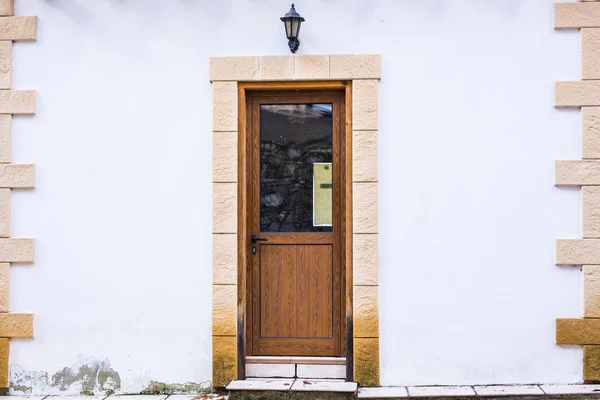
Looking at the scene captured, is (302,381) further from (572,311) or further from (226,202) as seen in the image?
(572,311)

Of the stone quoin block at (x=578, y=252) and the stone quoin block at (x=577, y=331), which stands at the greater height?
the stone quoin block at (x=578, y=252)

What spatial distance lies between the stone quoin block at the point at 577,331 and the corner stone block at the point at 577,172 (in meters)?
1.02

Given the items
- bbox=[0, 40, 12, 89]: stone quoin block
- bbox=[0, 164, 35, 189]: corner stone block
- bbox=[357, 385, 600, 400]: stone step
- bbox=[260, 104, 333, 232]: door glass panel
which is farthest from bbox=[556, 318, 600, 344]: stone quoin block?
bbox=[0, 40, 12, 89]: stone quoin block

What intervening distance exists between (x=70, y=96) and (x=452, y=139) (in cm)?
300

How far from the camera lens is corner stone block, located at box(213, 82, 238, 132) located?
544 cm

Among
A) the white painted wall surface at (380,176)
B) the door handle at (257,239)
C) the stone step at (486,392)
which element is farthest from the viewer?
the door handle at (257,239)

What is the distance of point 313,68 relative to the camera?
212 inches

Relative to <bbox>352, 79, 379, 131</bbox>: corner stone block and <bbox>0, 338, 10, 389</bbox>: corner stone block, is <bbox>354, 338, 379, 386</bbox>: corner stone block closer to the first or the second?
<bbox>352, 79, 379, 131</bbox>: corner stone block

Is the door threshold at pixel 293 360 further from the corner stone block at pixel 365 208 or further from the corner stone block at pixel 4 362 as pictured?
the corner stone block at pixel 4 362

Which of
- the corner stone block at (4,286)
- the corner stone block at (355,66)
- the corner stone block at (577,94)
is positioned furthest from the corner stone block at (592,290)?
the corner stone block at (4,286)

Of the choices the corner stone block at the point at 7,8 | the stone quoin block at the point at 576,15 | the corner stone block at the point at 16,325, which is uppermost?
the corner stone block at the point at 7,8

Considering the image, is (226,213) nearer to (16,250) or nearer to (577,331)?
(16,250)

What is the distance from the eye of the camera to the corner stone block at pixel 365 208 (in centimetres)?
534

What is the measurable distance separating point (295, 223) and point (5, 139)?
236 centimetres
